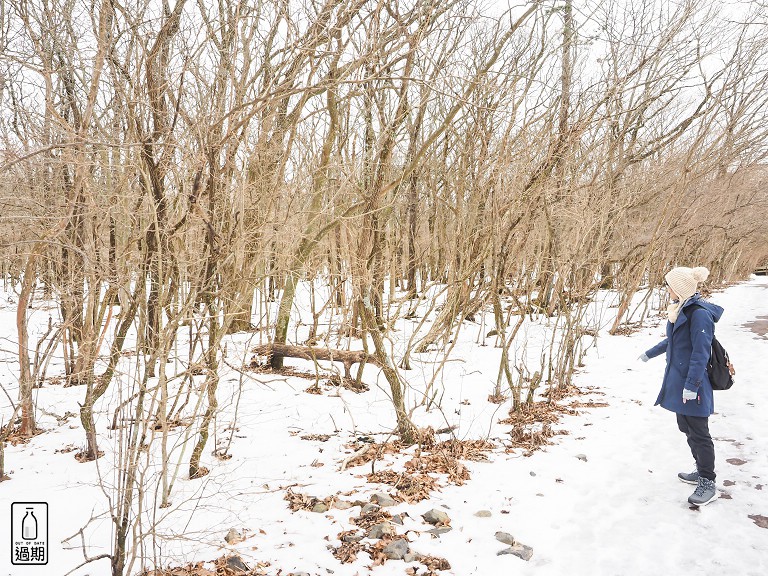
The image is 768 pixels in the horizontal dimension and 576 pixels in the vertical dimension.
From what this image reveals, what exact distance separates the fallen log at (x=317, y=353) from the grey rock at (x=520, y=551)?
387cm

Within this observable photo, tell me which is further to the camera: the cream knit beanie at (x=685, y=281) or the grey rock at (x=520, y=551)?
the cream knit beanie at (x=685, y=281)

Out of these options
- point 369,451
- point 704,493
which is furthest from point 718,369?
point 369,451

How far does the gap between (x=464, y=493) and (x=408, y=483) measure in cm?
50

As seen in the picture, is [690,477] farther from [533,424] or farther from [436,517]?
[436,517]

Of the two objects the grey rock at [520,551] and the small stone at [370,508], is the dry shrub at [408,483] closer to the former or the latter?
the small stone at [370,508]

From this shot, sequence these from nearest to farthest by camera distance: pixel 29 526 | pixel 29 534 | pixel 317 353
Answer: pixel 29 534, pixel 29 526, pixel 317 353

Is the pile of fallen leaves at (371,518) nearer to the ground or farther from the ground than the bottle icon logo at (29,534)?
farther from the ground

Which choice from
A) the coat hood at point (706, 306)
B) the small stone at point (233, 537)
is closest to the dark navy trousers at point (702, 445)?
the coat hood at point (706, 306)

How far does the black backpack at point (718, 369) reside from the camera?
11.8 feet

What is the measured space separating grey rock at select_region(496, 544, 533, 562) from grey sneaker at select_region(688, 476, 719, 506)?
144cm

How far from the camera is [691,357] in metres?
3.59

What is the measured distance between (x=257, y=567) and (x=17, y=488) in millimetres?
3263

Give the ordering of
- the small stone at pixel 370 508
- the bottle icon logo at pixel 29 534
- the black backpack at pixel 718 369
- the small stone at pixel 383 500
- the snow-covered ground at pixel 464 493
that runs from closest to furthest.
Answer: the snow-covered ground at pixel 464 493
the bottle icon logo at pixel 29 534
the black backpack at pixel 718 369
the small stone at pixel 370 508
the small stone at pixel 383 500

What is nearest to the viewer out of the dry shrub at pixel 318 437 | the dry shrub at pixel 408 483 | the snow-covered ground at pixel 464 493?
the snow-covered ground at pixel 464 493
